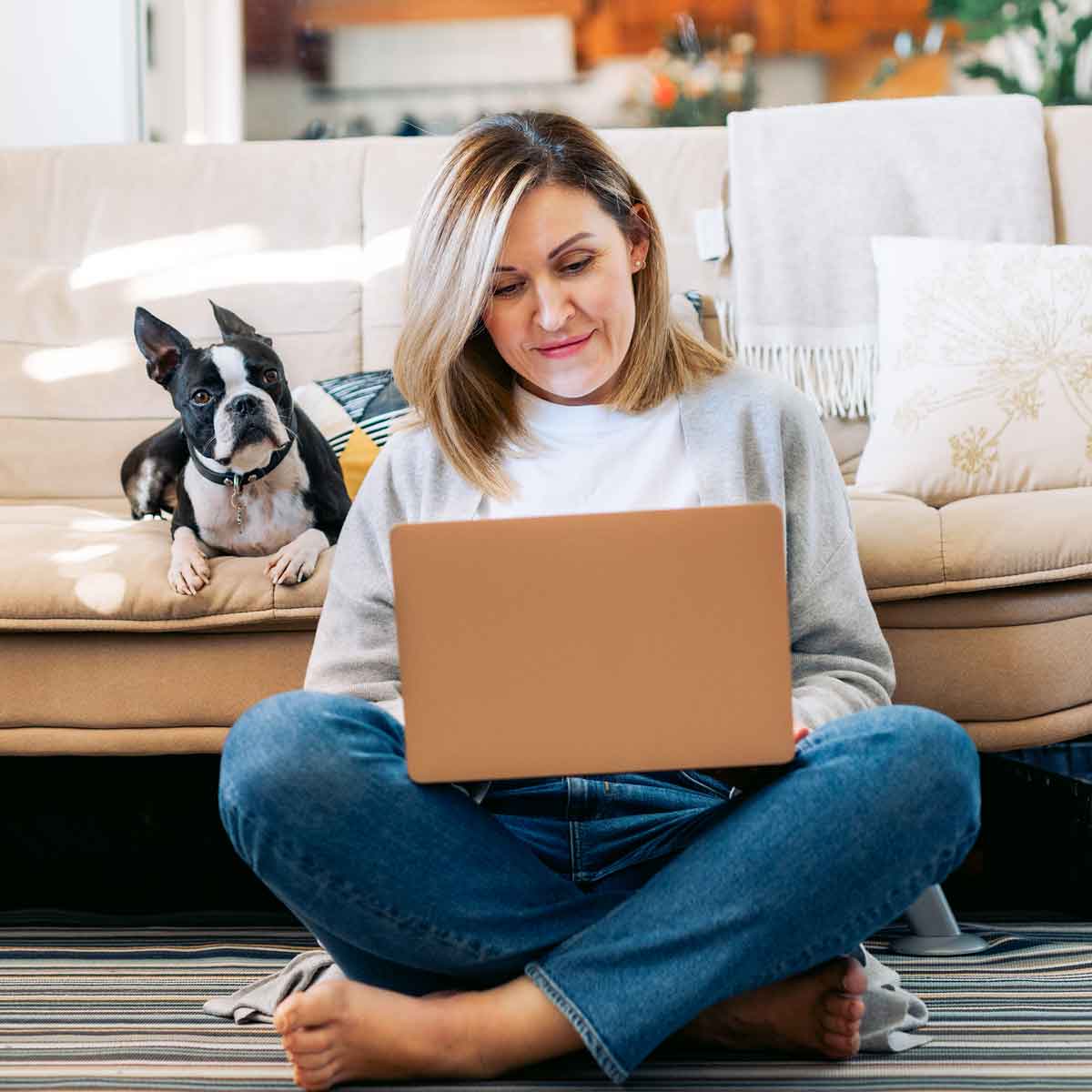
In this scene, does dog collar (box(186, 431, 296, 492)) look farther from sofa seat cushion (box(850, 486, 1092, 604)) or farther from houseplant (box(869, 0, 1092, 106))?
houseplant (box(869, 0, 1092, 106))

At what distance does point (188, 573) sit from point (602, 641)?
750 millimetres

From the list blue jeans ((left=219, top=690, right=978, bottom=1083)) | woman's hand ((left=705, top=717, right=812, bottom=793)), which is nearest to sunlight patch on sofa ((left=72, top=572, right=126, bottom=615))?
blue jeans ((left=219, top=690, right=978, bottom=1083))

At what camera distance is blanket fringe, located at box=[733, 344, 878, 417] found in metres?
2.17

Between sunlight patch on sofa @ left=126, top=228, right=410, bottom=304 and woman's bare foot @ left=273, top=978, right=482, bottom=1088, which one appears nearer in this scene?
woman's bare foot @ left=273, top=978, right=482, bottom=1088

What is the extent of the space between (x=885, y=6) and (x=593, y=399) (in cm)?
226

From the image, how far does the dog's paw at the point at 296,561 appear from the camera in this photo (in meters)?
1.57

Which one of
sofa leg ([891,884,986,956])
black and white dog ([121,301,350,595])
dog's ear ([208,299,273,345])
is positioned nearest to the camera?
sofa leg ([891,884,986,956])

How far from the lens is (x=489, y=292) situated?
1269mm

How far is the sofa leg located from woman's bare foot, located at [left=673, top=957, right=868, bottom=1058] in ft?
1.12

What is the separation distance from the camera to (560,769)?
3.19 ft

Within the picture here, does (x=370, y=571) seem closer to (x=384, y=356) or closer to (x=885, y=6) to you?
(x=384, y=356)

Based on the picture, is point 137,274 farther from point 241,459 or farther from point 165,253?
point 241,459

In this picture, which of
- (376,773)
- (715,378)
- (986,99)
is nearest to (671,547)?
(376,773)

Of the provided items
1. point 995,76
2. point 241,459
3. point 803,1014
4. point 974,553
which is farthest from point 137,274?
point 995,76
